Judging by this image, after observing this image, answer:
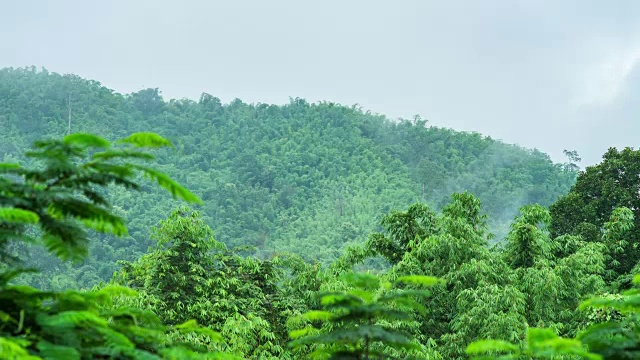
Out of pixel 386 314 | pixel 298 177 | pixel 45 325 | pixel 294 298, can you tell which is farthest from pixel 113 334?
pixel 298 177

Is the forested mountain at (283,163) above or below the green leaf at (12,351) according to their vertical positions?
above

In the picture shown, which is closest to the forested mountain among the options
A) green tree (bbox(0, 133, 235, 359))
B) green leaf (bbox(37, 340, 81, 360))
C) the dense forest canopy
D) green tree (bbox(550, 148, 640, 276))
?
the dense forest canopy

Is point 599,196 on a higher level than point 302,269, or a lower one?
higher

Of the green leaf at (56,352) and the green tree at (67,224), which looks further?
the green tree at (67,224)

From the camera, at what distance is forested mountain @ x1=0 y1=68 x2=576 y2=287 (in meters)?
47.6

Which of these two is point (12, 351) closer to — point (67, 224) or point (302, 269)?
point (67, 224)

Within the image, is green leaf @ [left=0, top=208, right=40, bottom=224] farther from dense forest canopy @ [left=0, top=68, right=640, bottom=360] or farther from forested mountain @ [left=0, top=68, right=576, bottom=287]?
forested mountain @ [left=0, top=68, right=576, bottom=287]

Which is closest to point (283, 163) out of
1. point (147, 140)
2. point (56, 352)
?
point (147, 140)

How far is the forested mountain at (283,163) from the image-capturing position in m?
47.6

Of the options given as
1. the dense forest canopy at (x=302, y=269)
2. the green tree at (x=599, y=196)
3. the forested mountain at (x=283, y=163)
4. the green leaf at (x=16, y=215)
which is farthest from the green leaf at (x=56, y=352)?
the forested mountain at (x=283, y=163)

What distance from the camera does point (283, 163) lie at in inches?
2313

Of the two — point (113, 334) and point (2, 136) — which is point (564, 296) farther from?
point (2, 136)

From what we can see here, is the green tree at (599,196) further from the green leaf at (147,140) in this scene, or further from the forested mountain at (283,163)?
the forested mountain at (283,163)

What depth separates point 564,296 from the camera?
1323cm
